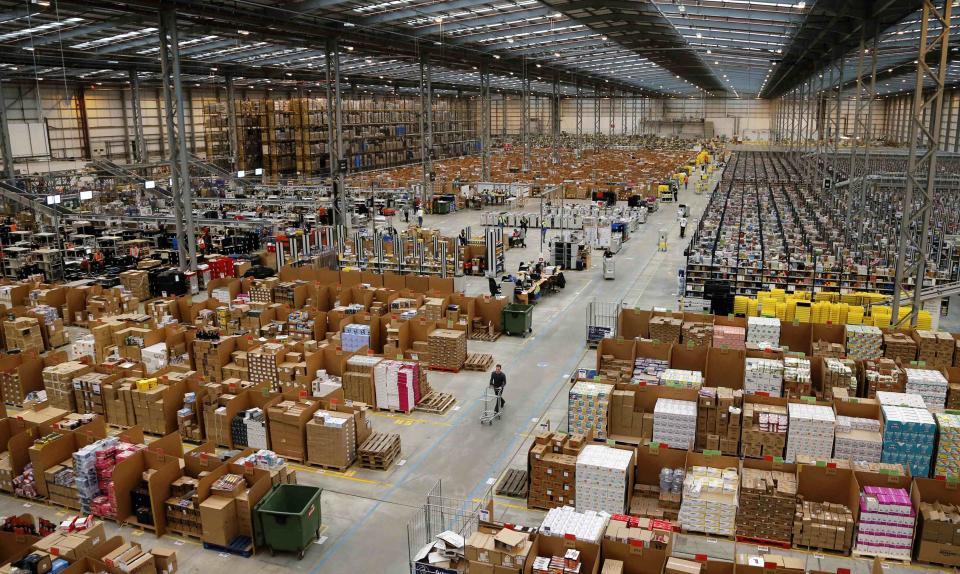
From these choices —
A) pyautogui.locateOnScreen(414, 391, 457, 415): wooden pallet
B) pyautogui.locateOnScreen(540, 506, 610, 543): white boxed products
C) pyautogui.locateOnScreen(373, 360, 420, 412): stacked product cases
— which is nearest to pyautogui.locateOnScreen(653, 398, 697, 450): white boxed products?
pyautogui.locateOnScreen(540, 506, 610, 543): white boxed products

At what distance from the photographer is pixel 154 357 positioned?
1348 centimetres

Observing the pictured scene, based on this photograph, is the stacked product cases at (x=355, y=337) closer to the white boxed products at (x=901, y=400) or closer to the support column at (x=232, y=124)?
the white boxed products at (x=901, y=400)

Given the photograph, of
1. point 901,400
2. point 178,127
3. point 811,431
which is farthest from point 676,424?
point 178,127

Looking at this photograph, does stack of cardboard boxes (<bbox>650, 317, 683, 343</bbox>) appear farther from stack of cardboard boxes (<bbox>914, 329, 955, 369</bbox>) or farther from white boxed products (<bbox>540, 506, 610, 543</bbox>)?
white boxed products (<bbox>540, 506, 610, 543</bbox>)

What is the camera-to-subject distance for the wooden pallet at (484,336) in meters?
16.5

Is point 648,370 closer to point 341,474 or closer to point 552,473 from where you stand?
point 552,473

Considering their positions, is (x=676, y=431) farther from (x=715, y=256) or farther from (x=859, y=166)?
(x=859, y=166)

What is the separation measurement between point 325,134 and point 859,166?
111 feet

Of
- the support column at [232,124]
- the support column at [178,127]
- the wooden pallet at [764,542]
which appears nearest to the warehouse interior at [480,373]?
the wooden pallet at [764,542]

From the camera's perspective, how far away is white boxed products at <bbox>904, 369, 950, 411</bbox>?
1103 cm

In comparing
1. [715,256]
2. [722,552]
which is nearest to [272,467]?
[722,552]

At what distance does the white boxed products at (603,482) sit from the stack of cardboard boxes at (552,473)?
12 cm

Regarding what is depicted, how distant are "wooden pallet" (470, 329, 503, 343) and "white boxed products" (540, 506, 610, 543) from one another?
8.63 meters

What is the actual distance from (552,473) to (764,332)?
6.79 meters
